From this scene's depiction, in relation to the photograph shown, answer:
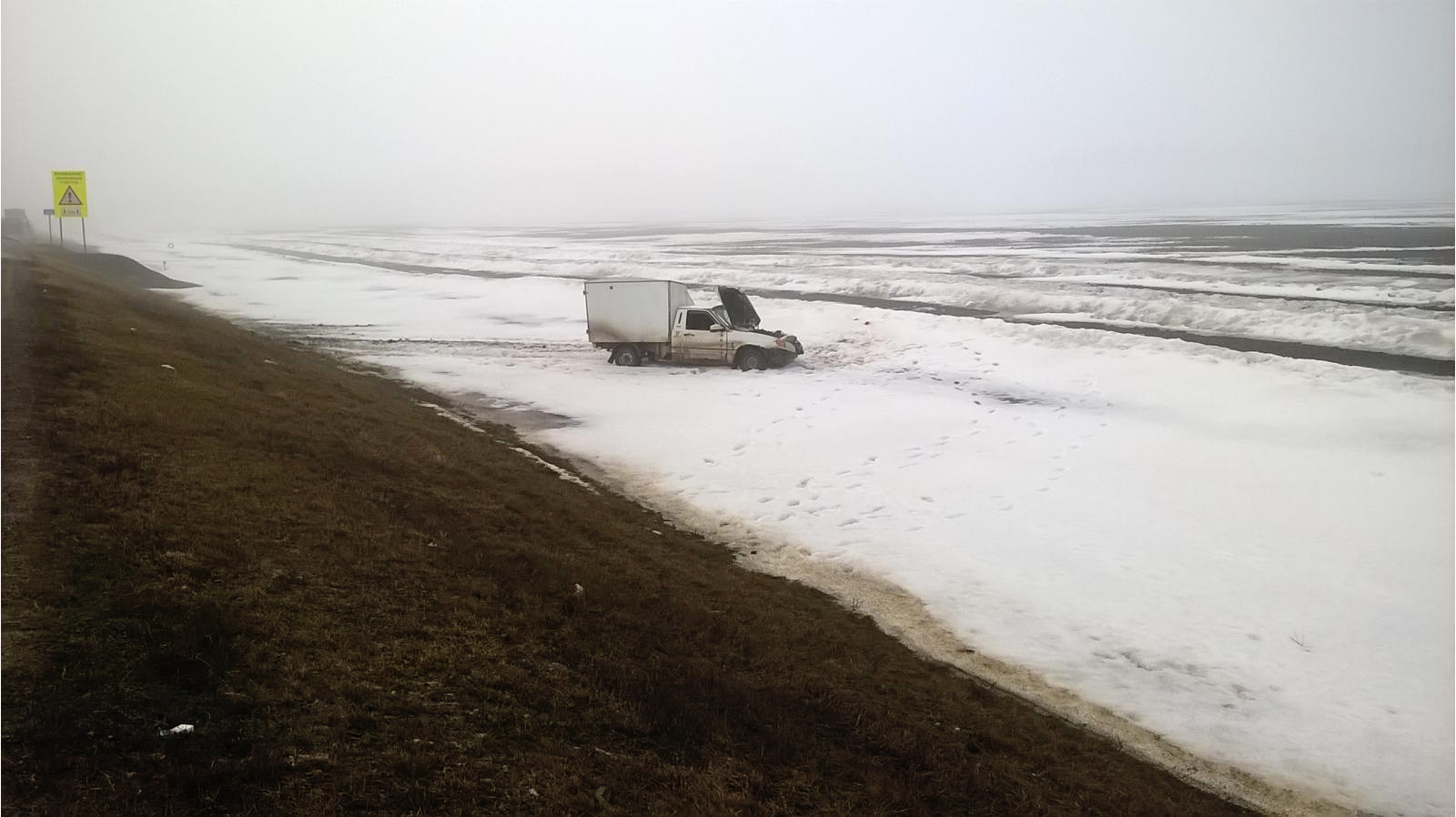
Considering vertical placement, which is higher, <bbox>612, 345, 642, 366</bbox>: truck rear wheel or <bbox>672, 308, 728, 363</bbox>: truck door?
<bbox>672, 308, 728, 363</bbox>: truck door

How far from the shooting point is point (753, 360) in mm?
27062

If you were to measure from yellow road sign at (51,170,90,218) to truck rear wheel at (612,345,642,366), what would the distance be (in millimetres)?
14092

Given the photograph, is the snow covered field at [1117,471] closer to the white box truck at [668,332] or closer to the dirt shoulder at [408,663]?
the white box truck at [668,332]

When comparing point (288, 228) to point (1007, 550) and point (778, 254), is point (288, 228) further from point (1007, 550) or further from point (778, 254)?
point (1007, 550)

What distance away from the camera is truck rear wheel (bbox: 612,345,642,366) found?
28.0 meters

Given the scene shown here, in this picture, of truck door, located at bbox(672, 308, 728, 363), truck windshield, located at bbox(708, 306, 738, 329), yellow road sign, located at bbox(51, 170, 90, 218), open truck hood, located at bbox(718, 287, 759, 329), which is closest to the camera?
yellow road sign, located at bbox(51, 170, 90, 218)

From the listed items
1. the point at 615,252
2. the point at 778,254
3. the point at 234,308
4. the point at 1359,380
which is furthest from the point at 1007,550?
the point at 615,252

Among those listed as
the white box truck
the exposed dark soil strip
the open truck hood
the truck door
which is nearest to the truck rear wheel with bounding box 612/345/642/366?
the white box truck

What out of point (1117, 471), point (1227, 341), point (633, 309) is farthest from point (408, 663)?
point (1227, 341)

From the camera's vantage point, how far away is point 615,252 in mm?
71750

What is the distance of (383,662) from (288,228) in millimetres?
128079

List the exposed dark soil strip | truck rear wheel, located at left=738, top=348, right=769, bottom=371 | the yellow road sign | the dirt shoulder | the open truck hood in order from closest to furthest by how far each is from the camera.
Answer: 1. the dirt shoulder
2. the yellow road sign
3. the exposed dark soil strip
4. truck rear wheel, located at left=738, top=348, right=769, bottom=371
5. the open truck hood

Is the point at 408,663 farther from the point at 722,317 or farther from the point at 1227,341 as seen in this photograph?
the point at 1227,341

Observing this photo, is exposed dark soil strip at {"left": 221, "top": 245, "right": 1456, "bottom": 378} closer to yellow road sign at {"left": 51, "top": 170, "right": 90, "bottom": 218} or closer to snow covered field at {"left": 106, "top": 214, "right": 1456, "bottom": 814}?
snow covered field at {"left": 106, "top": 214, "right": 1456, "bottom": 814}
